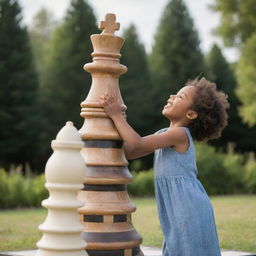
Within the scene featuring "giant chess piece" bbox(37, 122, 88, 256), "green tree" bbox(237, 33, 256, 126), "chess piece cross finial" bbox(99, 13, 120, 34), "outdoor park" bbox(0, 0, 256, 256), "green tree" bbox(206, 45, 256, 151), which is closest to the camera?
"giant chess piece" bbox(37, 122, 88, 256)

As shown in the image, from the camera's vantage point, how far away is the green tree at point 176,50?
115 feet

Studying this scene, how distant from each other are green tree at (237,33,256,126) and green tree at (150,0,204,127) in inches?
290

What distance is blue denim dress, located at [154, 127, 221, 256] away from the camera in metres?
4.24

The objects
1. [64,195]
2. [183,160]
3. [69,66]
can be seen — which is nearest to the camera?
[64,195]

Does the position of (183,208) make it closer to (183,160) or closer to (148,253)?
(183,160)

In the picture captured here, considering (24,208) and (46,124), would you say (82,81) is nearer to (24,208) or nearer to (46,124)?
(46,124)

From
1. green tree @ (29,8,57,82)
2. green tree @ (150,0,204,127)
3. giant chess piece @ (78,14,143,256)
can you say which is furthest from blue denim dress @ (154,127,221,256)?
green tree @ (29,8,57,82)

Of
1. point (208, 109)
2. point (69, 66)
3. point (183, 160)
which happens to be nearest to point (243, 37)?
point (69, 66)

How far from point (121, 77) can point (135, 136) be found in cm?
2889

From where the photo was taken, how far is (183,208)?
4219 millimetres

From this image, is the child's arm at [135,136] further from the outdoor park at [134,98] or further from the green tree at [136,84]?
the green tree at [136,84]

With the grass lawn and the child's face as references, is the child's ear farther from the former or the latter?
the grass lawn

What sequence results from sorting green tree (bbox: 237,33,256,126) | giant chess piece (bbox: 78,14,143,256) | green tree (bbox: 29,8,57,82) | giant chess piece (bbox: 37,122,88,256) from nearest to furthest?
giant chess piece (bbox: 37,122,88,256) < giant chess piece (bbox: 78,14,143,256) < green tree (bbox: 237,33,256,126) < green tree (bbox: 29,8,57,82)

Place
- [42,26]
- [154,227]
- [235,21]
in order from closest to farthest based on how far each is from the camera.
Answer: [154,227]
[235,21]
[42,26]
